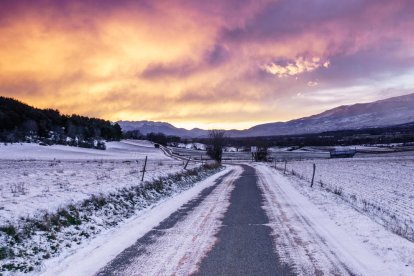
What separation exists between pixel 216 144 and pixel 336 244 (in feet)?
221

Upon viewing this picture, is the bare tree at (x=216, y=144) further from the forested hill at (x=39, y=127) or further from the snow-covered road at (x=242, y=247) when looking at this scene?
the snow-covered road at (x=242, y=247)

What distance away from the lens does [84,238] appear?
375 inches

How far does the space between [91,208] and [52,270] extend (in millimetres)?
5481

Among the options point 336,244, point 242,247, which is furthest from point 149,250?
point 336,244

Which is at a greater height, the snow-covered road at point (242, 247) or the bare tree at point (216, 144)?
the bare tree at point (216, 144)

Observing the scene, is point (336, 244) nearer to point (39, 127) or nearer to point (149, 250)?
point (149, 250)

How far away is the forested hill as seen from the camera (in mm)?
93137

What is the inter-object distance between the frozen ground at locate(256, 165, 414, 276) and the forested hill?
8069 centimetres

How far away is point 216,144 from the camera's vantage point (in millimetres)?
75938

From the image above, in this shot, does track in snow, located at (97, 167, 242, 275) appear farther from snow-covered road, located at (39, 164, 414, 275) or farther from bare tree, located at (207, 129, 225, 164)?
bare tree, located at (207, 129, 225, 164)

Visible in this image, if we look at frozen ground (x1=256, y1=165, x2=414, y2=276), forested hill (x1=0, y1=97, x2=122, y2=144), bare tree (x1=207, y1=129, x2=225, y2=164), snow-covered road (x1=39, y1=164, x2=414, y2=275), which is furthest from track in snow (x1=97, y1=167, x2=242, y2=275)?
forested hill (x1=0, y1=97, x2=122, y2=144)

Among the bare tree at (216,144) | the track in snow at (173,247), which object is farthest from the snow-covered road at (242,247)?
the bare tree at (216,144)

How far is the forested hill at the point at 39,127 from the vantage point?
93137 millimetres

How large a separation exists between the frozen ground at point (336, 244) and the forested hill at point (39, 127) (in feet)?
265
